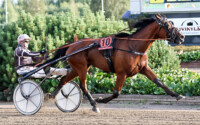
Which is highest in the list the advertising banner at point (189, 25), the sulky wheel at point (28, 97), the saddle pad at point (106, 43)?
the saddle pad at point (106, 43)

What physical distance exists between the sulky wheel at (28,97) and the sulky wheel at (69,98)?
0.52m

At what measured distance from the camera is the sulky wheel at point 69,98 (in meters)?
8.62

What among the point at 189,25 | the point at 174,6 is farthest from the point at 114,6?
the point at 189,25

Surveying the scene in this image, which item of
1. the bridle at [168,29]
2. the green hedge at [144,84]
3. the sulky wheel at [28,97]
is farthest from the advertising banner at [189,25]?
the sulky wheel at [28,97]

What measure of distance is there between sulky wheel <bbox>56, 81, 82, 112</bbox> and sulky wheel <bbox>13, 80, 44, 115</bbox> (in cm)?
52

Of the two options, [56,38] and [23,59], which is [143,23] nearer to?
[23,59]

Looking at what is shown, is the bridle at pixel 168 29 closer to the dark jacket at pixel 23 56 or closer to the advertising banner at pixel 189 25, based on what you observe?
the dark jacket at pixel 23 56

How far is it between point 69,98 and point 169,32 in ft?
8.54

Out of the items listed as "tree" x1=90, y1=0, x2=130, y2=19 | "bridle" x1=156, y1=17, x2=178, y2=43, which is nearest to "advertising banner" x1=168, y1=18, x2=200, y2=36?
"bridle" x1=156, y1=17, x2=178, y2=43

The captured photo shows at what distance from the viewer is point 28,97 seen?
8398 mm

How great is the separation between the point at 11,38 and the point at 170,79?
14.7 ft

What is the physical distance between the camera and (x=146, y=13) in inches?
1179

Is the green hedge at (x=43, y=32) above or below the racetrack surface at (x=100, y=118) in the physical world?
above

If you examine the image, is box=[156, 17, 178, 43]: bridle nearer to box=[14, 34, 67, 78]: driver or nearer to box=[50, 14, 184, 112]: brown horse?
box=[50, 14, 184, 112]: brown horse
